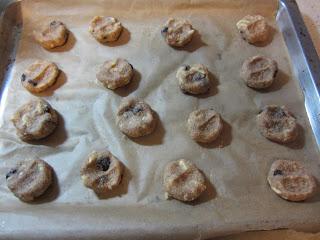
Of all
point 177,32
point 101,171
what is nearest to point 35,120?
point 101,171

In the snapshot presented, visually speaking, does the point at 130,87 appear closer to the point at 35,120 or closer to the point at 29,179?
the point at 35,120

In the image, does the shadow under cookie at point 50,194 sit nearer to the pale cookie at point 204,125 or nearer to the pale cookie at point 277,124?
the pale cookie at point 204,125

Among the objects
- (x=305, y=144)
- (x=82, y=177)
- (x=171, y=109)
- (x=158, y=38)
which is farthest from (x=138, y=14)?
(x=305, y=144)

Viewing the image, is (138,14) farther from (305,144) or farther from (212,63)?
(305,144)

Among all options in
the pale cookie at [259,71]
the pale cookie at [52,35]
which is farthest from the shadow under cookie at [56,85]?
the pale cookie at [259,71]

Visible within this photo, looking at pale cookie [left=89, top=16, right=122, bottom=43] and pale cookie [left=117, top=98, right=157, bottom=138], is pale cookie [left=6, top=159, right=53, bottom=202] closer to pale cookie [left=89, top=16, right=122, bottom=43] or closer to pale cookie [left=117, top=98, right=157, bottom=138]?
pale cookie [left=117, top=98, right=157, bottom=138]

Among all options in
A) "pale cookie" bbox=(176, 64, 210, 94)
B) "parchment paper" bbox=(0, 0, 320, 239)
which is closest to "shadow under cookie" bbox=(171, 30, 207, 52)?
"parchment paper" bbox=(0, 0, 320, 239)
